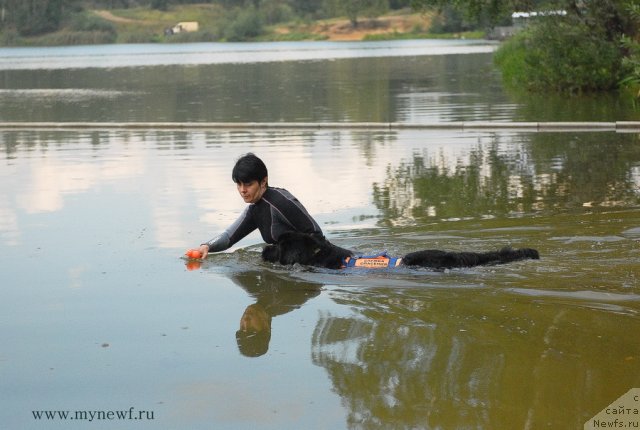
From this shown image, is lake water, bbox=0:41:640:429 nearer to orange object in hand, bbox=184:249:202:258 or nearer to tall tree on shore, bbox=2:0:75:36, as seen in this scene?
orange object in hand, bbox=184:249:202:258

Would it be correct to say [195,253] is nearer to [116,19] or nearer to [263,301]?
[263,301]

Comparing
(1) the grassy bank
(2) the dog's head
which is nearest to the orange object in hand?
(2) the dog's head

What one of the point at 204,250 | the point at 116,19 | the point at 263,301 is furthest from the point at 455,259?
the point at 116,19

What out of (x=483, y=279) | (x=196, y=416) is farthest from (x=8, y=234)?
(x=196, y=416)

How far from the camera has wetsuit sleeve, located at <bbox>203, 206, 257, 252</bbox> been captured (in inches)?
376

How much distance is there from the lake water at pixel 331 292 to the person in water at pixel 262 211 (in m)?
0.29

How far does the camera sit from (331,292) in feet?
28.5

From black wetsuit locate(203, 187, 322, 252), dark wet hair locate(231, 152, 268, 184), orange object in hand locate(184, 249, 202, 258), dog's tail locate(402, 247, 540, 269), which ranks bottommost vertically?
orange object in hand locate(184, 249, 202, 258)

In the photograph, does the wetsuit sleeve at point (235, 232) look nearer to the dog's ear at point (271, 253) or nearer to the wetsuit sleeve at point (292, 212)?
the dog's ear at point (271, 253)

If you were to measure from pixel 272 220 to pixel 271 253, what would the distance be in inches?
11.4

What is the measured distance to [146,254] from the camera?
1031 cm

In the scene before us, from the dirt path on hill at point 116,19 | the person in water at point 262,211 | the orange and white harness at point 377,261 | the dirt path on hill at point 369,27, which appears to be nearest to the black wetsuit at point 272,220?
the person in water at point 262,211

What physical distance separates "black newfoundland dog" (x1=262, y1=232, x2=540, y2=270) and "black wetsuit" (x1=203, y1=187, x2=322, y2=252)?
4.2 inches

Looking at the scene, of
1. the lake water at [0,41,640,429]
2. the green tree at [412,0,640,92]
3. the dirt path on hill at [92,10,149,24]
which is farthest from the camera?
the dirt path on hill at [92,10,149,24]
